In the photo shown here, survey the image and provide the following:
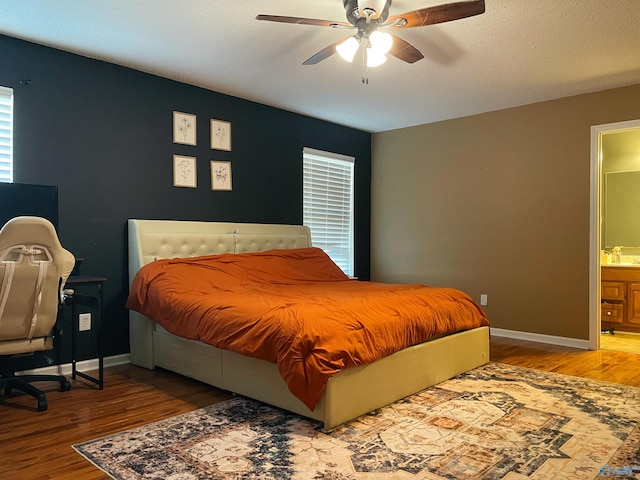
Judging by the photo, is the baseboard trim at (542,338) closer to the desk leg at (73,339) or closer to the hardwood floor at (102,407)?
the hardwood floor at (102,407)

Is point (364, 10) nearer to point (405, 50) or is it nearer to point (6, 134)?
point (405, 50)

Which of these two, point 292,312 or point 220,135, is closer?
point 292,312

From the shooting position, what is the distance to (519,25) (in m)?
3.21

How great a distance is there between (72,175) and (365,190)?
3.72 meters

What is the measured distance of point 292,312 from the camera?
110 inches

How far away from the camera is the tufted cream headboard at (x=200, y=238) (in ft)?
13.3

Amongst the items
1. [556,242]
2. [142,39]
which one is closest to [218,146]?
[142,39]

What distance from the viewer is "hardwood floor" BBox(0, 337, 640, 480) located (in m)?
2.24

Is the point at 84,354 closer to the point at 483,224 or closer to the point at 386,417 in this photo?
the point at 386,417

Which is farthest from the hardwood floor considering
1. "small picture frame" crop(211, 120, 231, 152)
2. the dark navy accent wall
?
"small picture frame" crop(211, 120, 231, 152)

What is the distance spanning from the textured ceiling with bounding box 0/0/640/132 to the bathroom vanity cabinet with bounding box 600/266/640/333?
2214 millimetres

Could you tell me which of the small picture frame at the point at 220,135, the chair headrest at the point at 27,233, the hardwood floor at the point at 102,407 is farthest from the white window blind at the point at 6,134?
the small picture frame at the point at 220,135

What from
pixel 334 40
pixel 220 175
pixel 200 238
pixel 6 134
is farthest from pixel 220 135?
pixel 6 134

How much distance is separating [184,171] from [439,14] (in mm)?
2774
